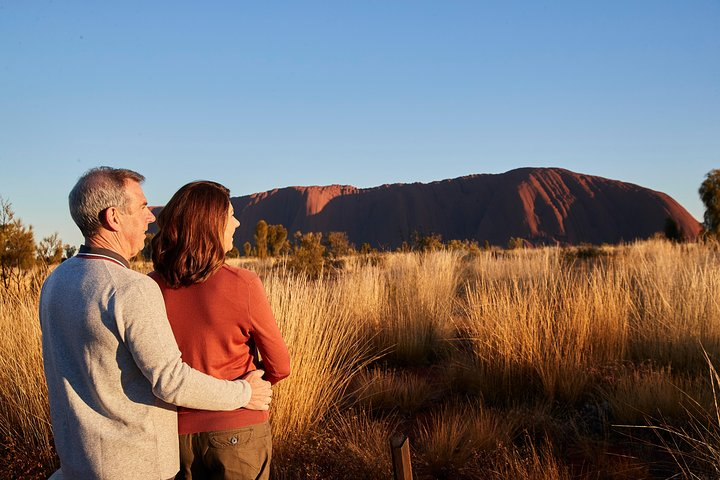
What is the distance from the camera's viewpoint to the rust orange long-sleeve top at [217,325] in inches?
75.9

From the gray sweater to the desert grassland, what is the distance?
6.11 ft

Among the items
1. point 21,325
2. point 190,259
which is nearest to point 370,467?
point 190,259

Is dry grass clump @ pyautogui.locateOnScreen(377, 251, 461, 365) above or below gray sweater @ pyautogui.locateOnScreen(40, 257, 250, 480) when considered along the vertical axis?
below

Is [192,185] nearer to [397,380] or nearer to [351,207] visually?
[397,380]

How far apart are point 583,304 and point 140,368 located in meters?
4.44

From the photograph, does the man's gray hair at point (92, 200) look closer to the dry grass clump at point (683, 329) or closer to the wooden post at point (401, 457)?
the wooden post at point (401, 457)

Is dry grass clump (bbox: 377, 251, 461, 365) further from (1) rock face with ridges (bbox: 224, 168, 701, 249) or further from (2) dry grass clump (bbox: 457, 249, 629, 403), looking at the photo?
(1) rock face with ridges (bbox: 224, 168, 701, 249)

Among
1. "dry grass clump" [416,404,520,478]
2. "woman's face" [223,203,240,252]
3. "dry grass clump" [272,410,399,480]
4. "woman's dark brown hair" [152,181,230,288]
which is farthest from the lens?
"dry grass clump" [416,404,520,478]

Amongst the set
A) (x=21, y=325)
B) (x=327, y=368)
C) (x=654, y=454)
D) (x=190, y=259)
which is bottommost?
(x=654, y=454)

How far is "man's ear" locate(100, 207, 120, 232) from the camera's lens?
178 cm

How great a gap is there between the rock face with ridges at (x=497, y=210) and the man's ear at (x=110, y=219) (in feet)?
225

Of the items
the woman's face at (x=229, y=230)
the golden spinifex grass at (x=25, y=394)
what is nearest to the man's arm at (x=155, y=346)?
the woman's face at (x=229, y=230)

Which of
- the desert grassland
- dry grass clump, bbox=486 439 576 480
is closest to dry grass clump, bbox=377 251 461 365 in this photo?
the desert grassland

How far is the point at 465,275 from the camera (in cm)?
1134
